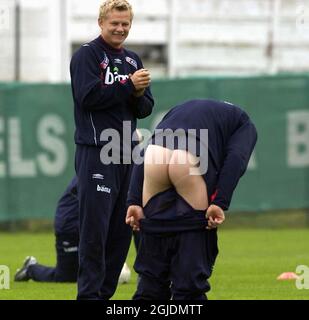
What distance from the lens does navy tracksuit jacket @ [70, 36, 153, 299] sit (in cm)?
904

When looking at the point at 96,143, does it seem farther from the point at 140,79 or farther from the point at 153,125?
the point at 153,125

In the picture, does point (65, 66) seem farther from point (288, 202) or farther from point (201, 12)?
point (288, 202)

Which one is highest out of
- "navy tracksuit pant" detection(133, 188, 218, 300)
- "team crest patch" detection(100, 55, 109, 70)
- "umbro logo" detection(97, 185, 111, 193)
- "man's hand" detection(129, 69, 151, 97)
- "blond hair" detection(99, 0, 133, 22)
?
"blond hair" detection(99, 0, 133, 22)

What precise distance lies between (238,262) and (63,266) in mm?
2703

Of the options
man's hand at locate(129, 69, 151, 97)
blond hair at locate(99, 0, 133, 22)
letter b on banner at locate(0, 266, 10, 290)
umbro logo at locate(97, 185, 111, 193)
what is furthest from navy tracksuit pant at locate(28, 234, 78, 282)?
blond hair at locate(99, 0, 133, 22)

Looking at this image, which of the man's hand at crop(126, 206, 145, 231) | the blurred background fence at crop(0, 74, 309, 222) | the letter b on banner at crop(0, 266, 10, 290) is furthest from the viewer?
the blurred background fence at crop(0, 74, 309, 222)

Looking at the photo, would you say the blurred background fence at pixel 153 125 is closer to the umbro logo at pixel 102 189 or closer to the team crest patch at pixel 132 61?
the team crest patch at pixel 132 61

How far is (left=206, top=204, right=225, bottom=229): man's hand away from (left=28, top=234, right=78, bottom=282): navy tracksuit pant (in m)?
4.20

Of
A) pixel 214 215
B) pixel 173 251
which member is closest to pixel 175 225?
pixel 173 251

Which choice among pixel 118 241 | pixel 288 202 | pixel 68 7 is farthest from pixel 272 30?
pixel 118 241

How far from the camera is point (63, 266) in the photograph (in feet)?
39.7

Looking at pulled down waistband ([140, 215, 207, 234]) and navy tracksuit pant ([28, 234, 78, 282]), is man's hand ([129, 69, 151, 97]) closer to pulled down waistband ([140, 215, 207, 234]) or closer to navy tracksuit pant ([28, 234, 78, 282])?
pulled down waistband ([140, 215, 207, 234])

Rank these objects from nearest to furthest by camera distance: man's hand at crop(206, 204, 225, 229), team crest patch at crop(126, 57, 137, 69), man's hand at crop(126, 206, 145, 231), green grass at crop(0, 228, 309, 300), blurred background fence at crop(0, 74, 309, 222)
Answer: man's hand at crop(206, 204, 225, 229) → man's hand at crop(126, 206, 145, 231) → team crest patch at crop(126, 57, 137, 69) → green grass at crop(0, 228, 309, 300) → blurred background fence at crop(0, 74, 309, 222)
